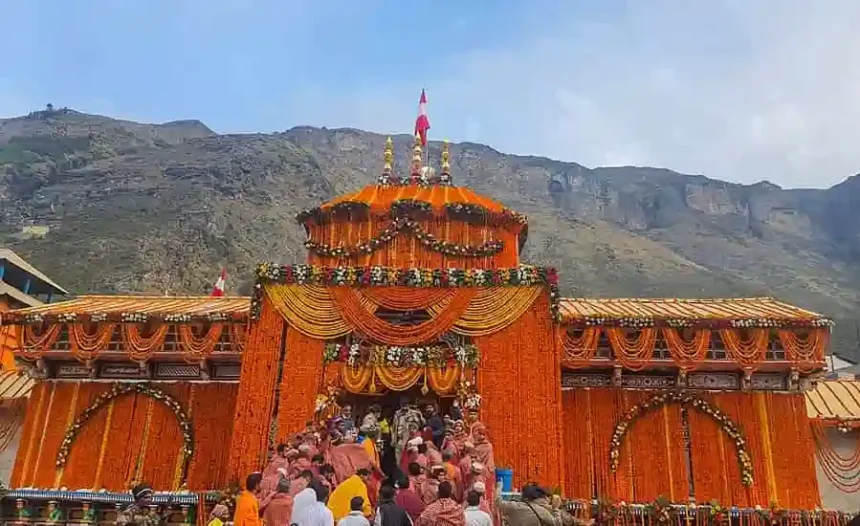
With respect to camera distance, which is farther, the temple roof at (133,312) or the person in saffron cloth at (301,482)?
the temple roof at (133,312)

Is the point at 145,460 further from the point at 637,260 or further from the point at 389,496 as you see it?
the point at 637,260

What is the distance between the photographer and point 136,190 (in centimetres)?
6562

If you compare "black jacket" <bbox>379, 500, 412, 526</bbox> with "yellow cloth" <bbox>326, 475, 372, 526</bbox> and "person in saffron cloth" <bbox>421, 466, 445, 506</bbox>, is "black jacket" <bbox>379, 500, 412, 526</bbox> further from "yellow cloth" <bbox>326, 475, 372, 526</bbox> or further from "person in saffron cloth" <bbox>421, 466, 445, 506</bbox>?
"person in saffron cloth" <bbox>421, 466, 445, 506</bbox>

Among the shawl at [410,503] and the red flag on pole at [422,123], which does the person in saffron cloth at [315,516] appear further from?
the red flag on pole at [422,123]

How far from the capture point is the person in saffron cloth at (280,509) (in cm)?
915

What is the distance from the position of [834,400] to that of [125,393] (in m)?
16.5

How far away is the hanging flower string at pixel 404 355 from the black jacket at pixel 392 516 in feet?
21.1

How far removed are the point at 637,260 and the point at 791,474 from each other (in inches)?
2115

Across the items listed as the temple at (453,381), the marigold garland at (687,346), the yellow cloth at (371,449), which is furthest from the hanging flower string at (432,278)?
the yellow cloth at (371,449)

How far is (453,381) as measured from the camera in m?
Answer: 14.4

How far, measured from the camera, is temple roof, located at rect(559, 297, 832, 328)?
49.6ft

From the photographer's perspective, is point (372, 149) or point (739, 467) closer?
point (739, 467)

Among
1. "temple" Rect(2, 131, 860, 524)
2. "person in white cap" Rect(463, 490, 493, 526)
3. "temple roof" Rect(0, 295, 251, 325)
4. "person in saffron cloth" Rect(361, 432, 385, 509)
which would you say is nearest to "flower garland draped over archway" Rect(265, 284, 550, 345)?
"temple" Rect(2, 131, 860, 524)

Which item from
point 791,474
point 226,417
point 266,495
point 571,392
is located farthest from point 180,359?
point 791,474
